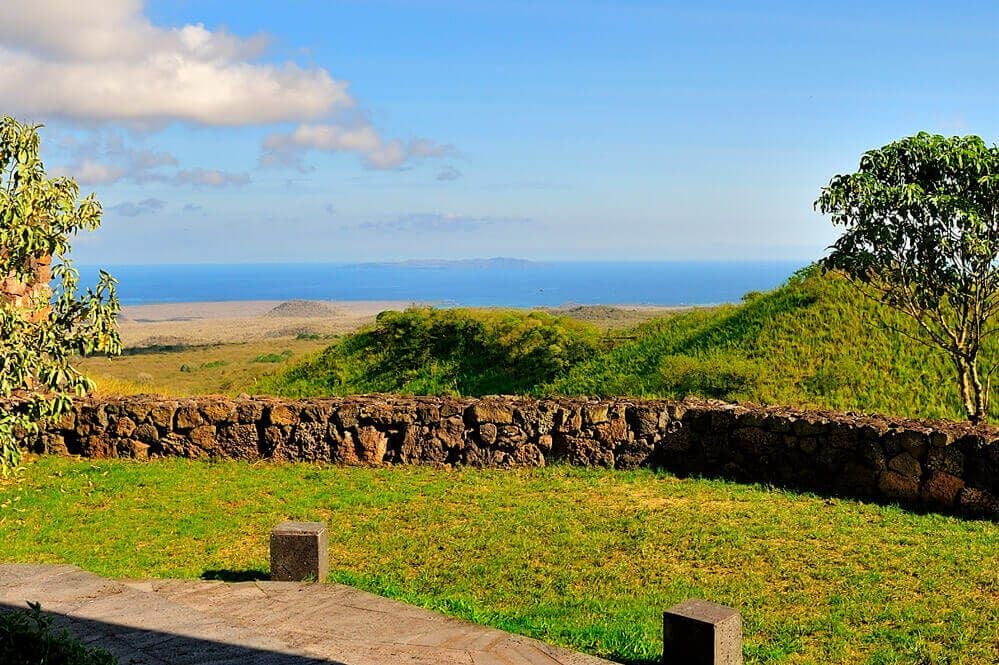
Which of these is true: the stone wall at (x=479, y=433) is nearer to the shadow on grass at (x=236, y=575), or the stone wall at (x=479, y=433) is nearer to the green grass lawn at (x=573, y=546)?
the green grass lawn at (x=573, y=546)

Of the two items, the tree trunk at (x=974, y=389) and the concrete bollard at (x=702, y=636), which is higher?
the tree trunk at (x=974, y=389)

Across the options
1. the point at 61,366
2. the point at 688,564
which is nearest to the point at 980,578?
the point at 688,564

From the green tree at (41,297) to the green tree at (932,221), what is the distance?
947 centimetres

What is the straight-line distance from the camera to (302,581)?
26.5 ft

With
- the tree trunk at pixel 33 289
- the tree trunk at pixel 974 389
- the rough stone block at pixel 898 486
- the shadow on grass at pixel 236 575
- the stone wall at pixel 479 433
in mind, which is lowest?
the shadow on grass at pixel 236 575

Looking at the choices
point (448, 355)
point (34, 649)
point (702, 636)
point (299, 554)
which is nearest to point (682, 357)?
point (448, 355)

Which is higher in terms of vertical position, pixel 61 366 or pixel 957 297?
pixel 957 297

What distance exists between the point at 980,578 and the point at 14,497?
1082cm

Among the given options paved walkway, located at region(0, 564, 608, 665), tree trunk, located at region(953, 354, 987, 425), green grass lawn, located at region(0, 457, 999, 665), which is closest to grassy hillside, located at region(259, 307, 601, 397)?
green grass lawn, located at region(0, 457, 999, 665)

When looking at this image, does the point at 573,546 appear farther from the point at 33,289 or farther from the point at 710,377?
the point at 33,289

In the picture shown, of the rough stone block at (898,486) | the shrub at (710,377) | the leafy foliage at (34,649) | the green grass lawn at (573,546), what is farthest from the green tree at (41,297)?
the shrub at (710,377)

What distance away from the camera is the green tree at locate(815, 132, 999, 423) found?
510 inches

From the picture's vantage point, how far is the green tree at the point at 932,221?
13.0 m

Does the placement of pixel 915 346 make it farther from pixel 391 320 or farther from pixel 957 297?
pixel 391 320
